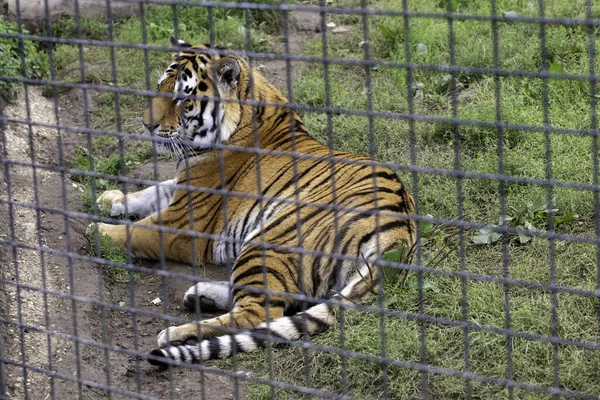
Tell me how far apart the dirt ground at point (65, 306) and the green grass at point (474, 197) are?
1.59 feet

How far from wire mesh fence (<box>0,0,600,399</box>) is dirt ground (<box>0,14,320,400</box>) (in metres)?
0.02

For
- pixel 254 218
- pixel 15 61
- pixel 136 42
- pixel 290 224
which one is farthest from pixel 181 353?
pixel 136 42

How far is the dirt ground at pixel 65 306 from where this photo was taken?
3299 mm

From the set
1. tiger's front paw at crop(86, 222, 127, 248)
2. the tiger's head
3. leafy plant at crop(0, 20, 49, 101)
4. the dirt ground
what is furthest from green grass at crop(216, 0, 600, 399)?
leafy plant at crop(0, 20, 49, 101)

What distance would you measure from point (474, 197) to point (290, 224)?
1194 mm

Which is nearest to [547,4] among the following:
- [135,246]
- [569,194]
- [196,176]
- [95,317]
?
[569,194]

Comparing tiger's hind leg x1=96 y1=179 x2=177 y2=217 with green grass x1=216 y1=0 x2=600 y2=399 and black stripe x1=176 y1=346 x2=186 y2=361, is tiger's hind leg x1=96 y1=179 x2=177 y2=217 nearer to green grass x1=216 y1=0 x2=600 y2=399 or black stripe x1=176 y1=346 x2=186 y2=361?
green grass x1=216 y1=0 x2=600 y2=399

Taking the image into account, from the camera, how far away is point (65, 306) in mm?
4629

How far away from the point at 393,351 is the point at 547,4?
4.09m

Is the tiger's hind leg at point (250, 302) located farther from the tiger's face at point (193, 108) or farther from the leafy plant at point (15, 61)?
the leafy plant at point (15, 61)

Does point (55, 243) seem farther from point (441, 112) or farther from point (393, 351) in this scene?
point (441, 112)

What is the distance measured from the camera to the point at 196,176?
5.61 m

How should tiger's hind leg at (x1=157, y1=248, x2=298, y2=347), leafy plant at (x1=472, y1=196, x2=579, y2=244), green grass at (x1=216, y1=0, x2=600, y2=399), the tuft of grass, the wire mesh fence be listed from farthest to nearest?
1. the tuft of grass
2. leafy plant at (x1=472, y1=196, x2=579, y2=244)
3. tiger's hind leg at (x1=157, y1=248, x2=298, y2=347)
4. green grass at (x1=216, y1=0, x2=600, y2=399)
5. the wire mesh fence

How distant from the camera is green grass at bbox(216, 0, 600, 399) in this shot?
3883mm
